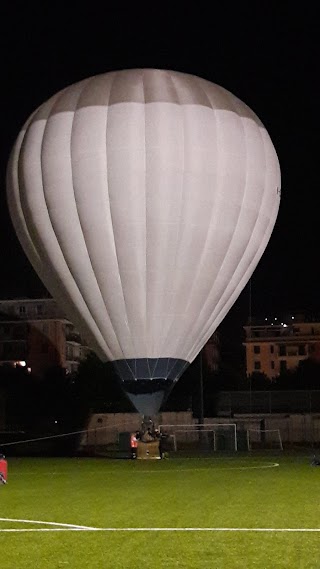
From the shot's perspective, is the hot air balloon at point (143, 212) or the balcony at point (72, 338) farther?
the balcony at point (72, 338)

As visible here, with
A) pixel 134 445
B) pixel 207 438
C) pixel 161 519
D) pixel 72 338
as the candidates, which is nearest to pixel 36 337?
pixel 72 338

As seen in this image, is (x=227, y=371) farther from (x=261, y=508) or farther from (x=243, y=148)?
(x=261, y=508)

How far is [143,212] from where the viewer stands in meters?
31.0

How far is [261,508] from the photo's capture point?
1819cm

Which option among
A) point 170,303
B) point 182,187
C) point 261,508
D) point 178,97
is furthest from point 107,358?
point 261,508

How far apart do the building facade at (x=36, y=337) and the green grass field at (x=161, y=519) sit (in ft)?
300

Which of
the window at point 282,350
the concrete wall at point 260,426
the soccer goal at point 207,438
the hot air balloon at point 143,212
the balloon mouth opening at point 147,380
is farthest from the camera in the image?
the window at point 282,350

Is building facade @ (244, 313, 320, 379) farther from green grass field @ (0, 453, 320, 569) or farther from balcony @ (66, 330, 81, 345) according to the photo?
green grass field @ (0, 453, 320, 569)

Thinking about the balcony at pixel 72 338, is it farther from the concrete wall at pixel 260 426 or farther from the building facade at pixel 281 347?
the concrete wall at pixel 260 426

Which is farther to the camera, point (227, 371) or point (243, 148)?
point (227, 371)

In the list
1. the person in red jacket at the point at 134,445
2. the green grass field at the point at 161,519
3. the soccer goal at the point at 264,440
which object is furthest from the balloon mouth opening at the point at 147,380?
the soccer goal at the point at 264,440

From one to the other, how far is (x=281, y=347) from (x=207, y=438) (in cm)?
10218

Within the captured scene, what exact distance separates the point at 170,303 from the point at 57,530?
16.8 metres

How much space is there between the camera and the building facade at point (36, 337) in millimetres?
119875
